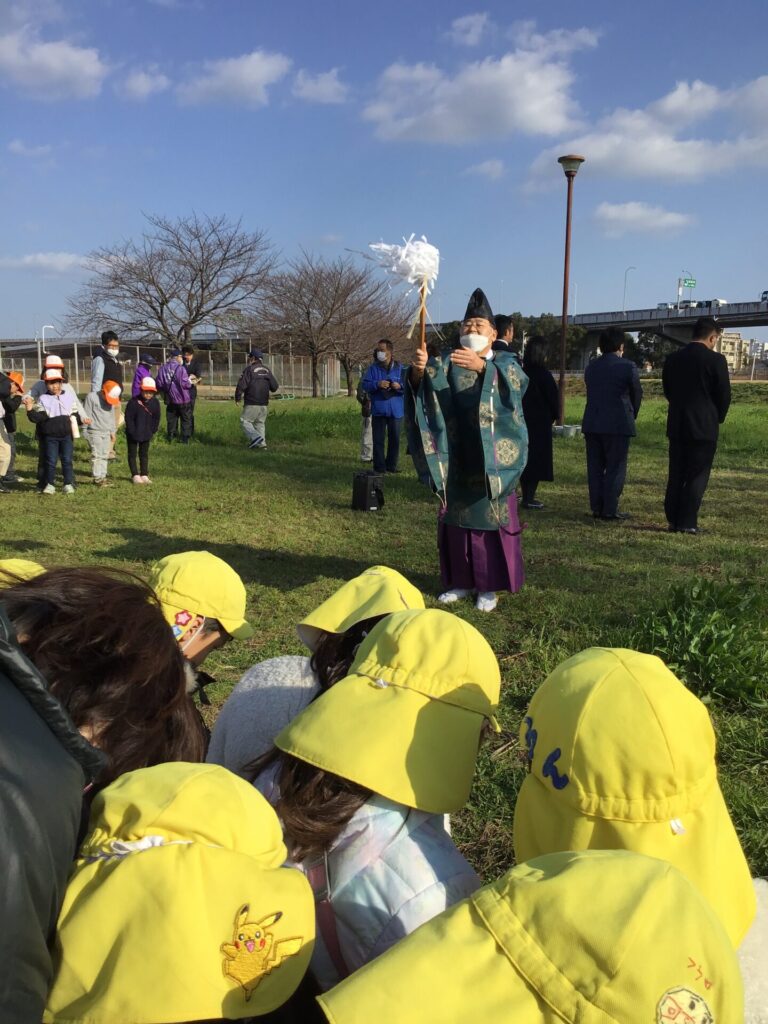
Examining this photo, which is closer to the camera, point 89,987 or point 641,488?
point 89,987

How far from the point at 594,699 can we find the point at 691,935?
1.64ft

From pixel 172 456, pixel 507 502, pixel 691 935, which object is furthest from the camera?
pixel 172 456

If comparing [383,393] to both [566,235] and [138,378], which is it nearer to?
[138,378]

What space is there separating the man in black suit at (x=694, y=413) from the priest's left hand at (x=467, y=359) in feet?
9.03

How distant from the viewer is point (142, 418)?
28.1 feet

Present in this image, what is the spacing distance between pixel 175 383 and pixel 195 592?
1055 cm

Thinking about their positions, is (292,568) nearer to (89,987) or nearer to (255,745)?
(255,745)

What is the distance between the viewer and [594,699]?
1275 millimetres

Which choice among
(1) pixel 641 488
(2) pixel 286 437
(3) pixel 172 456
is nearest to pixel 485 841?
(1) pixel 641 488

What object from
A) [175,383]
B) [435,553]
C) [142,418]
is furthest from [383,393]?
[175,383]

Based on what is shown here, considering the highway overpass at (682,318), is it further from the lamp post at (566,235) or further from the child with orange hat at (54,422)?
the child with orange hat at (54,422)

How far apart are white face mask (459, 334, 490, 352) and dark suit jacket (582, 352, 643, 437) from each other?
284 centimetres

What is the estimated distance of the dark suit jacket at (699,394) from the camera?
20.3ft

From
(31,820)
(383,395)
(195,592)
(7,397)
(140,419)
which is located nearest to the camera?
(31,820)
